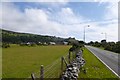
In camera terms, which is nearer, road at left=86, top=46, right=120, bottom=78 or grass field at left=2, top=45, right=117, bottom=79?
grass field at left=2, top=45, right=117, bottom=79

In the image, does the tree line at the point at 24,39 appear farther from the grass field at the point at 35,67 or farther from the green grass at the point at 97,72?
the green grass at the point at 97,72

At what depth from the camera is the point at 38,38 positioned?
178 m

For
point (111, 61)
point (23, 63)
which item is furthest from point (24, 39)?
point (23, 63)

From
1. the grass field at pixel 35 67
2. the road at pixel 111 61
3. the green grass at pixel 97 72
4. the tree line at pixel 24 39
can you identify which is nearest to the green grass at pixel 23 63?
the grass field at pixel 35 67

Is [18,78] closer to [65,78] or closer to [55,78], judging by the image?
[55,78]

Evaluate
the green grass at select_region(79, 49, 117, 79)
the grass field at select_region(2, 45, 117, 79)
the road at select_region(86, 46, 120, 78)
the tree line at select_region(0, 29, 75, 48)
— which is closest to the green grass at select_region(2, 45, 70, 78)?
the grass field at select_region(2, 45, 117, 79)

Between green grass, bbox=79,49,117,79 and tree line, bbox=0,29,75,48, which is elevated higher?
tree line, bbox=0,29,75,48

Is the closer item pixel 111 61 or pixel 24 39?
pixel 111 61

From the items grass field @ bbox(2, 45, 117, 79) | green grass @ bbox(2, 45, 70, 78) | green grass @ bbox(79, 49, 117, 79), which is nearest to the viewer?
green grass @ bbox(79, 49, 117, 79)

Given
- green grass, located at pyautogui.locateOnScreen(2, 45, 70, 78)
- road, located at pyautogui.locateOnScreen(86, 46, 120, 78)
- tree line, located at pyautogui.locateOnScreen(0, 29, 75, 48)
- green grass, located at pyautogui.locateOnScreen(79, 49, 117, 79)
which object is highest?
tree line, located at pyautogui.locateOnScreen(0, 29, 75, 48)

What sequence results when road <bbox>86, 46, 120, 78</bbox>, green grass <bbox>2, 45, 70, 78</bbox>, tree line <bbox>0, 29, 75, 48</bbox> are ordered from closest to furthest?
green grass <bbox>2, 45, 70, 78</bbox>
road <bbox>86, 46, 120, 78</bbox>
tree line <bbox>0, 29, 75, 48</bbox>

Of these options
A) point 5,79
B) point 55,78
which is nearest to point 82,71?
point 55,78

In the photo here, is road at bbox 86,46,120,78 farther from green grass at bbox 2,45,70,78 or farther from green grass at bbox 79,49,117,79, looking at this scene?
green grass at bbox 2,45,70,78

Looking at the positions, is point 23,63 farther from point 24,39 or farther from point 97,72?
point 24,39
